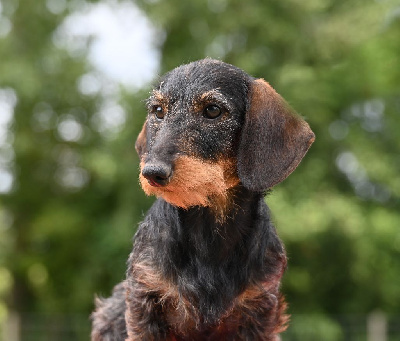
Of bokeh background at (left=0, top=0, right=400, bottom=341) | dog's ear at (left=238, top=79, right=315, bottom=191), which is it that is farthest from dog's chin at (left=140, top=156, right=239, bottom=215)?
bokeh background at (left=0, top=0, right=400, bottom=341)

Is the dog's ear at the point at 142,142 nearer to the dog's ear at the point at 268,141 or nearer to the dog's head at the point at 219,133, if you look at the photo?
the dog's head at the point at 219,133

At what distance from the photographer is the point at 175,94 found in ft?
10.6

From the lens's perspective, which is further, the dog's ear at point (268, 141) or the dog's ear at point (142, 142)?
the dog's ear at point (142, 142)

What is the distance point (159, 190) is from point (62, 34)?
15404mm

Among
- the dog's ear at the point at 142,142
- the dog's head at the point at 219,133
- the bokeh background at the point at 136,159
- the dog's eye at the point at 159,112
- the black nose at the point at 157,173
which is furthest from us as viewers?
the bokeh background at the point at 136,159

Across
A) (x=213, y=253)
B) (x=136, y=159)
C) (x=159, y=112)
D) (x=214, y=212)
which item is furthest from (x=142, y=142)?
(x=136, y=159)

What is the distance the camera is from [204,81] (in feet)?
10.7

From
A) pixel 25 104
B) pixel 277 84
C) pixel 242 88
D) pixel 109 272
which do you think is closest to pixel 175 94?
pixel 242 88

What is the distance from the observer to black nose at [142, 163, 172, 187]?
9.20 ft

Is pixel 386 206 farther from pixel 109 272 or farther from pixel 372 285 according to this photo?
pixel 109 272

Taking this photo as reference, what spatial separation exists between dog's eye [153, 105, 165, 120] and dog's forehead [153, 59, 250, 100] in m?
0.08

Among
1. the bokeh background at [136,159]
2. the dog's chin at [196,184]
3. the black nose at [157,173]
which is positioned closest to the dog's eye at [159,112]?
the dog's chin at [196,184]

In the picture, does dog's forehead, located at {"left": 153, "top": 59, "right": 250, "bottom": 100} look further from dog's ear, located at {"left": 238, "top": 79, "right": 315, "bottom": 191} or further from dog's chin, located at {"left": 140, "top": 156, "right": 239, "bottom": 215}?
dog's chin, located at {"left": 140, "top": 156, "right": 239, "bottom": 215}

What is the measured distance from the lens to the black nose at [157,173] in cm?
280
